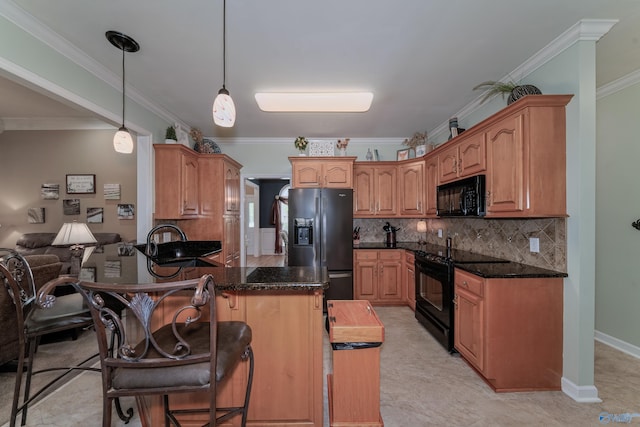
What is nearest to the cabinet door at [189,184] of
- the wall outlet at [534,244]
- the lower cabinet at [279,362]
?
the lower cabinet at [279,362]

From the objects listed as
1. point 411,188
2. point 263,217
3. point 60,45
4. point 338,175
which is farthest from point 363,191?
point 263,217

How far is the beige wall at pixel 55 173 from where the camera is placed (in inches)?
175

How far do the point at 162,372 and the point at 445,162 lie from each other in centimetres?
325

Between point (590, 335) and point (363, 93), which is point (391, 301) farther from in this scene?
point (363, 93)

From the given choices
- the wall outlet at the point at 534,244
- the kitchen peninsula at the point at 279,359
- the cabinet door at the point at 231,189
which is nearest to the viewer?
the kitchen peninsula at the point at 279,359

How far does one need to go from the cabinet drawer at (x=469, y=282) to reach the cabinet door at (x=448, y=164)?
110 centimetres

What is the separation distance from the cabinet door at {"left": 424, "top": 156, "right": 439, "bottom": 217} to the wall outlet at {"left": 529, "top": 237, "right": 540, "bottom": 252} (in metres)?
1.30

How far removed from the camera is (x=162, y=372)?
102cm

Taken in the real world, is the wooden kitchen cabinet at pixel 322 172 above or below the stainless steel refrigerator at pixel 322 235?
above

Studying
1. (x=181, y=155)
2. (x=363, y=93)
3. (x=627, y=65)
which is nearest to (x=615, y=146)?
(x=627, y=65)

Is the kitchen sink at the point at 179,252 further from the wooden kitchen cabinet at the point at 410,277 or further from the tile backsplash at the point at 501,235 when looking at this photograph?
the tile backsplash at the point at 501,235

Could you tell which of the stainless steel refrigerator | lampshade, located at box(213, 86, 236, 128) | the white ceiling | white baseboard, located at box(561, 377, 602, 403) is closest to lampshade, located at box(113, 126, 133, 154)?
the white ceiling

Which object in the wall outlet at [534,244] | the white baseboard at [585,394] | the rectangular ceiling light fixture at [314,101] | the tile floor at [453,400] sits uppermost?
the rectangular ceiling light fixture at [314,101]

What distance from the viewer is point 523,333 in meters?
2.02
